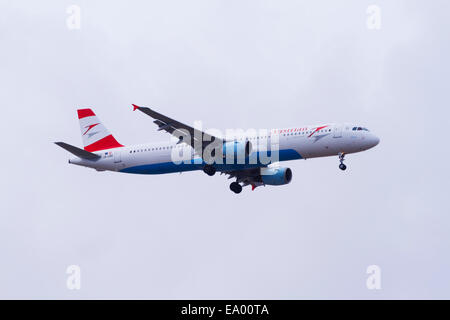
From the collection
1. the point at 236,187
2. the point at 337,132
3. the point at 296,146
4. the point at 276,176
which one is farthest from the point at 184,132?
the point at 337,132

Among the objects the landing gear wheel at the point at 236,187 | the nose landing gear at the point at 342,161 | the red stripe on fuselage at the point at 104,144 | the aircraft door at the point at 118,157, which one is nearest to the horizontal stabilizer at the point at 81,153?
the aircraft door at the point at 118,157

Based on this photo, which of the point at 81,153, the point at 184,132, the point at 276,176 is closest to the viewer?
the point at 184,132

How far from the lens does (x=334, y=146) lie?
205 ft

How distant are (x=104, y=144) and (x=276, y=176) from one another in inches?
548

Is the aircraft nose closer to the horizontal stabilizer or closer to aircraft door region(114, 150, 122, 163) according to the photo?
aircraft door region(114, 150, 122, 163)

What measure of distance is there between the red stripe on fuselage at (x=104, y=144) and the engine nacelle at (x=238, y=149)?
11119mm

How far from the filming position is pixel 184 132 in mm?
63781

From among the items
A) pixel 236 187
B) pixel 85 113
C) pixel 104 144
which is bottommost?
pixel 236 187

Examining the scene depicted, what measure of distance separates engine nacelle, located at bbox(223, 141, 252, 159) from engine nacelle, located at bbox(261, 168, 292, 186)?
605cm

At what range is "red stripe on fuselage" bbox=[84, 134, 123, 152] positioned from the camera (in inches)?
2825

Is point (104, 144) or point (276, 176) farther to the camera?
point (104, 144)

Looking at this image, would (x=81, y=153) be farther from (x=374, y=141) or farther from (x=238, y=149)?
(x=374, y=141)

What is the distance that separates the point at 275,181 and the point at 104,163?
43.3ft

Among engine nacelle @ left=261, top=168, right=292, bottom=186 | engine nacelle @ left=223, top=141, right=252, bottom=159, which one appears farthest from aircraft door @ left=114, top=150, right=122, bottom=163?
engine nacelle @ left=261, top=168, right=292, bottom=186
